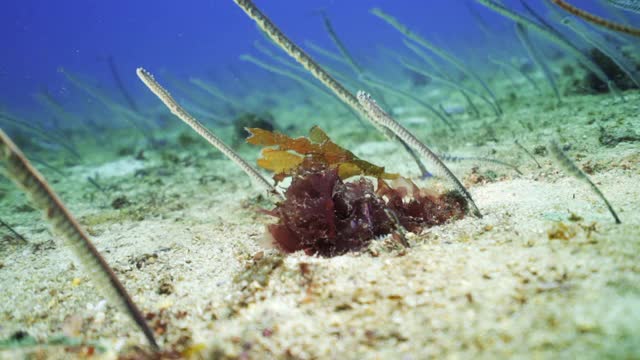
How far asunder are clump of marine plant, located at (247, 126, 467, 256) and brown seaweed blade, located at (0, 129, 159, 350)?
1.22 metres

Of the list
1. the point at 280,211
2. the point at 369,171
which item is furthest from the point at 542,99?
the point at 280,211

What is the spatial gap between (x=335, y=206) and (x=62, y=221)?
70.2 inches

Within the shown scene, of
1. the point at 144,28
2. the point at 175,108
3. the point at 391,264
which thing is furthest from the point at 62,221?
the point at 144,28

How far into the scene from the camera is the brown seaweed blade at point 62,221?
156 cm

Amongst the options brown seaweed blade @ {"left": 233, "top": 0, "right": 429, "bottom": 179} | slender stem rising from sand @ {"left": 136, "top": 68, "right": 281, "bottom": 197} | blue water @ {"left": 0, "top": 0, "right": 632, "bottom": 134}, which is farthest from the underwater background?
blue water @ {"left": 0, "top": 0, "right": 632, "bottom": 134}

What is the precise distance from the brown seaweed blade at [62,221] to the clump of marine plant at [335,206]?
1.22 metres

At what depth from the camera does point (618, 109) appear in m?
5.27

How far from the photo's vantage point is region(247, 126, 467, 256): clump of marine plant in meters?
2.76

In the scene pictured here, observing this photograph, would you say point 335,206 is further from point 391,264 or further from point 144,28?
point 144,28

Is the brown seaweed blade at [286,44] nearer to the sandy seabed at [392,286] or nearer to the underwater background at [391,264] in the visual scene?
the underwater background at [391,264]

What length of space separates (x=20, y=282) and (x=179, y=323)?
176 centimetres

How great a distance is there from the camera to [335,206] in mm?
2941

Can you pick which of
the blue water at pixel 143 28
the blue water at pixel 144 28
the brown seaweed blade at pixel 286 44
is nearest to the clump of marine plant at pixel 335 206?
the brown seaweed blade at pixel 286 44

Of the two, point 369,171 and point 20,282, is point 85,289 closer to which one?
point 20,282
